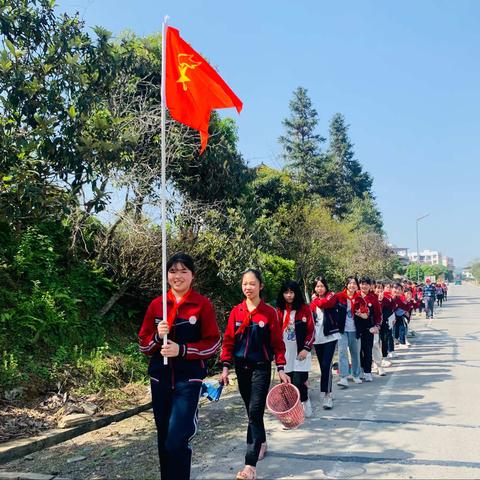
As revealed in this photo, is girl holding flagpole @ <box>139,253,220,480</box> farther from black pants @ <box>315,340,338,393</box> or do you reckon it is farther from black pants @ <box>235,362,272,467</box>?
black pants @ <box>315,340,338,393</box>

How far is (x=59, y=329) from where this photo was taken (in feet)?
28.7

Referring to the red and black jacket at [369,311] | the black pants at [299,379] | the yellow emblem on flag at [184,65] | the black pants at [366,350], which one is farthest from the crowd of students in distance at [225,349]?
the black pants at [366,350]

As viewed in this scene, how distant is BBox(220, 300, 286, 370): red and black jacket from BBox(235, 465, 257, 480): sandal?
35.5 inches

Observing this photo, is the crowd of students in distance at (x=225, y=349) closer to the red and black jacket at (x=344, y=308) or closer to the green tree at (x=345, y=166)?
the red and black jacket at (x=344, y=308)

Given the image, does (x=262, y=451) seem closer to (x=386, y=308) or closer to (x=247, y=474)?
(x=247, y=474)

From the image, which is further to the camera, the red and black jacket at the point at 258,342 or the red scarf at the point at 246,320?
the red scarf at the point at 246,320

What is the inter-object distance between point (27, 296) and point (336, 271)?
2140 centimetres

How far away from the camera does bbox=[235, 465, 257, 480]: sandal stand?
169 inches

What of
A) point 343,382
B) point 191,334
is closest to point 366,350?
point 343,382

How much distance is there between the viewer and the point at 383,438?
545 cm

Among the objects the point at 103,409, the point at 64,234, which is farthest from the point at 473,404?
the point at 64,234

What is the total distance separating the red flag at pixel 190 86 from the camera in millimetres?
4656

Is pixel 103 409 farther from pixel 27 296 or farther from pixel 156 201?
pixel 156 201

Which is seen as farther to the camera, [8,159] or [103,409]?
[103,409]
